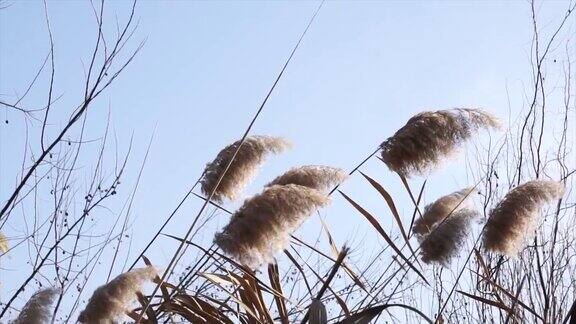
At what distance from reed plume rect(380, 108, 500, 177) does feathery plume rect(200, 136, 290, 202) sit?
1.05ft

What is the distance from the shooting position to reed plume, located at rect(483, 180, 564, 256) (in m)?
2.37

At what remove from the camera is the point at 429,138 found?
244cm

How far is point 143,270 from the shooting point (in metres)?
2.31

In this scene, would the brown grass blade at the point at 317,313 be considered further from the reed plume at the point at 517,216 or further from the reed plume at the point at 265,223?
the reed plume at the point at 517,216

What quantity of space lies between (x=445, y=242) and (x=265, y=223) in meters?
0.72

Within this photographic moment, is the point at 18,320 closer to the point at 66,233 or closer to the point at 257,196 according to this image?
the point at 257,196

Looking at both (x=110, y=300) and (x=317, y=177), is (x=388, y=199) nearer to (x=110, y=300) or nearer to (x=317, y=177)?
(x=317, y=177)

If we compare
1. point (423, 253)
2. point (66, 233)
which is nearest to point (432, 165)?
point (423, 253)

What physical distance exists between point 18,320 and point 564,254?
337 centimetres

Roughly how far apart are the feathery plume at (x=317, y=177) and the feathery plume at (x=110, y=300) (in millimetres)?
571

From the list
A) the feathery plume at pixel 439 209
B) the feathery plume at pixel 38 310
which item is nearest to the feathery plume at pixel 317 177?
the feathery plume at pixel 439 209

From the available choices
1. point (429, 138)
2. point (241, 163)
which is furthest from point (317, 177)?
point (429, 138)

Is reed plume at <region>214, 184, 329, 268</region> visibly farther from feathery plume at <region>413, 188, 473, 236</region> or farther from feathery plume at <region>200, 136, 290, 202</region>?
feathery plume at <region>413, 188, 473, 236</region>

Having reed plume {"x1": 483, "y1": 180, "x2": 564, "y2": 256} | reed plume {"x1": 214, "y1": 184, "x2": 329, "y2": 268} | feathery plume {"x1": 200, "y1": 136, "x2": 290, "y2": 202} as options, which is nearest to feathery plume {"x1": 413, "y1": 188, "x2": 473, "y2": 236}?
reed plume {"x1": 483, "y1": 180, "x2": 564, "y2": 256}
